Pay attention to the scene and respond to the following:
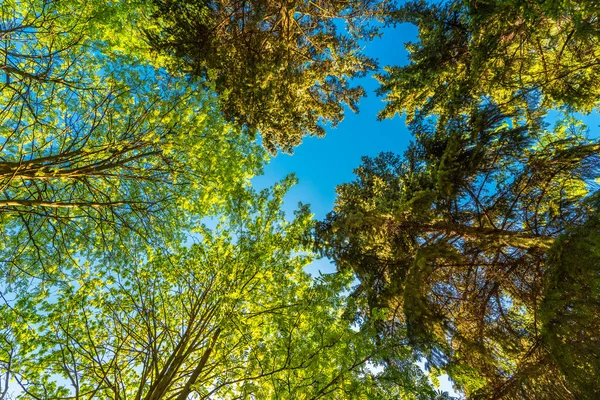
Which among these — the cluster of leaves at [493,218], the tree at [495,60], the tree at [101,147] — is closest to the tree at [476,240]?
the cluster of leaves at [493,218]

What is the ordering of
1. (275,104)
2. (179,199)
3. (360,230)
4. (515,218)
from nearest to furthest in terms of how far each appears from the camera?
(515,218), (179,199), (360,230), (275,104)

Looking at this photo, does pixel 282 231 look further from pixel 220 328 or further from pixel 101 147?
pixel 101 147

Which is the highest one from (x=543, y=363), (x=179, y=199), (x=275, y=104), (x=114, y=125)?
(x=275, y=104)

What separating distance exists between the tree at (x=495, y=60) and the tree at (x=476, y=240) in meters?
0.83

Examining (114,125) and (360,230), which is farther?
(360,230)

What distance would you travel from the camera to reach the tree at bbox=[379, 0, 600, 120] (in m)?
4.90

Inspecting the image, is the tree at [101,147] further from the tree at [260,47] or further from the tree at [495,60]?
the tree at [495,60]

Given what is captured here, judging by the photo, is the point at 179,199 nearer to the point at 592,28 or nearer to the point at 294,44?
the point at 294,44

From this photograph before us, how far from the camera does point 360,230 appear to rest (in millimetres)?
7094

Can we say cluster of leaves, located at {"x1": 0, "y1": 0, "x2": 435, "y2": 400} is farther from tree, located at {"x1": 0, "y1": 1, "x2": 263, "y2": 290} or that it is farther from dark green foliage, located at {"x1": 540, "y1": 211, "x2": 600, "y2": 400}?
dark green foliage, located at {"x1": 540, "y1": 211, "x2": 600, "y2": 400}

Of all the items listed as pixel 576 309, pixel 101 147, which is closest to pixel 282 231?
pixel 101 147

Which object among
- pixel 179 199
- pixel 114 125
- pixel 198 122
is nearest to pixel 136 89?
pixel 114 125

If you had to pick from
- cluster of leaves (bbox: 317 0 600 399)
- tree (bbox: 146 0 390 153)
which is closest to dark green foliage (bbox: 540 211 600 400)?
cluster of leaves (bbox: 317 0 600 399)

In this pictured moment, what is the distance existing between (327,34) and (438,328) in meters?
9.97
